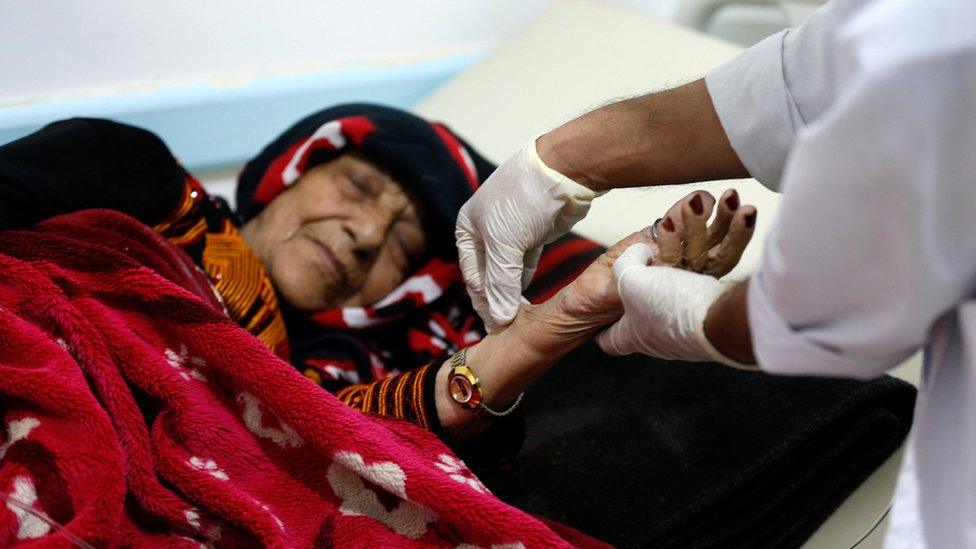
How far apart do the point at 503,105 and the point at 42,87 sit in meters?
0.77

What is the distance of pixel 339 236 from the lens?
3.86 feet

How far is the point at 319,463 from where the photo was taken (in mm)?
829

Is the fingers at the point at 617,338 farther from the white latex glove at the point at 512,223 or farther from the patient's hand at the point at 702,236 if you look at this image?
the white latex glove at the point at 512,223

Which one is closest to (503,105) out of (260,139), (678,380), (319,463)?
(260,139)

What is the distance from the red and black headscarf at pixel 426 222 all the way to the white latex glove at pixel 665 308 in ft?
1.58

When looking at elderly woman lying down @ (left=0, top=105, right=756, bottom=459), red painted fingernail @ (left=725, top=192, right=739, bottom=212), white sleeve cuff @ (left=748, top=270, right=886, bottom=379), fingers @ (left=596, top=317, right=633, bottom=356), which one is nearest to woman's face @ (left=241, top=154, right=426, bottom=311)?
elderly woman lying down @ (left=0, top=105, right=756, bottom=459)

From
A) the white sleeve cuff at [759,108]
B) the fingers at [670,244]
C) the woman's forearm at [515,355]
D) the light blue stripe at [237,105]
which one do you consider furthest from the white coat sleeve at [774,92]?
the light blue stripe at [237,105]

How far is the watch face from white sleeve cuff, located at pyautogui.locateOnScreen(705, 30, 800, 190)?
1.20 ft

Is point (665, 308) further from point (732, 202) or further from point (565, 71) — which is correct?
point (565, 71)

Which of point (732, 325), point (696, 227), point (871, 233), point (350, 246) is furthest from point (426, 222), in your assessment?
point (871, 233)

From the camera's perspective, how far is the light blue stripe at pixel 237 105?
146 centimetres

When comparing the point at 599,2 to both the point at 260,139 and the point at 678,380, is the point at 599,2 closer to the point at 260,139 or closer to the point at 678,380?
the point at 260,139

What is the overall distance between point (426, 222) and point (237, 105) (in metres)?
0.55

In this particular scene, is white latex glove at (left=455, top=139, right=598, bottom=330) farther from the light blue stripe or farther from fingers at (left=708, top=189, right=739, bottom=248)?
the light blue stripe
